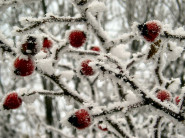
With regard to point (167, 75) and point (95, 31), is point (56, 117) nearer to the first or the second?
point (167, 75)

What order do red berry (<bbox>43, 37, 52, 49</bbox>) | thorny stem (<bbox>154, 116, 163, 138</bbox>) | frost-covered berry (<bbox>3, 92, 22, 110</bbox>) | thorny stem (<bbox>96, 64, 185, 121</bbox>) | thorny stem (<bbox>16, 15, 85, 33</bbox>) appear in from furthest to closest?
1. red berry (<bbox>43, 37, 52, 49</bbox>)
2. thorny stem (<bbox>154, 116, 163, 138</bbox>)
3. frost-covered berry (<bbox>3, 92, 22, 110</bbox>)
4. thorny stem (<bbox>16, 15, 85, 33</bbox>)
5. thorny stem (<bbox>96, 64, 185, 121</bbox>)

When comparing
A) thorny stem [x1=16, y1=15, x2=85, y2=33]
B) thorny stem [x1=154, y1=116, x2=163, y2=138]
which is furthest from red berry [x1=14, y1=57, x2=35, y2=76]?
thorny stem [x1=154, y1=116, x2=163, y2=138]

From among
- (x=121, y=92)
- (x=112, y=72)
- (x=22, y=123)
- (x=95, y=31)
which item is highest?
(x=95, y=31)

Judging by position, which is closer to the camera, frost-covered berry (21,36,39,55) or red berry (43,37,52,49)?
frost-covered berry (21,36,39,55)

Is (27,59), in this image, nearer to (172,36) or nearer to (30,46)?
Answer: (30,46)

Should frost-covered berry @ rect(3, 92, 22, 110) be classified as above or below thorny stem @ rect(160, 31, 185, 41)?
below

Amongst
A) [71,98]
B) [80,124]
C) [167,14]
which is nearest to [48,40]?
[71,98]

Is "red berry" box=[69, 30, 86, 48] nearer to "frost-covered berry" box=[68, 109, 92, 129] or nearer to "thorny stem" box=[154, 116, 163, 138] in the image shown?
"frost-covered berry" box=[68, 109, 92, 129]

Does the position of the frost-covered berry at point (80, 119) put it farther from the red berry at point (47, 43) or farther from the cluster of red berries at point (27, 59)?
the red berry at point (47, 43)
